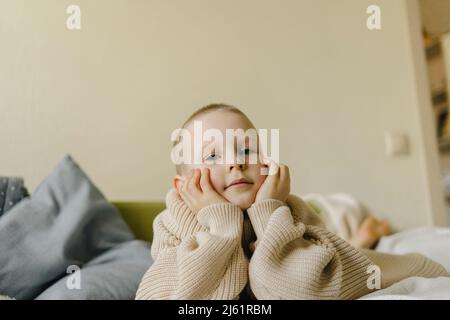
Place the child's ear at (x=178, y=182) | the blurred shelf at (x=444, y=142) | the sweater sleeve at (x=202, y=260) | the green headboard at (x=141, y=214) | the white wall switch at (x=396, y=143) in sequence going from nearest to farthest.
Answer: the sweater sleeve at (x=202, y=260), the child's ear at (x=178, y=182), the green headboard at (x=141, y=214), the white wall switch at (x=396, y=143), the blurred shelf at (x=444, y=142)

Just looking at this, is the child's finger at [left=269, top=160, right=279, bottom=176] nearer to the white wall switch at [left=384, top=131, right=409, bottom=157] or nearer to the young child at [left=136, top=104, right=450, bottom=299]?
the young child at [left=136, top=104, right=450, bottom=299]

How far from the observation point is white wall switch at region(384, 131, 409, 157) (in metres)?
0.87

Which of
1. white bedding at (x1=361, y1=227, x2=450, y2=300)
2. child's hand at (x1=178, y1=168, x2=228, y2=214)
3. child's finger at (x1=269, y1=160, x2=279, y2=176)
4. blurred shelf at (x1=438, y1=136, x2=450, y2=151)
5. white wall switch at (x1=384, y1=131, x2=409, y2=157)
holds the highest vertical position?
blurred shelf at (x1=438, y1=136, x2=450, y2=151)

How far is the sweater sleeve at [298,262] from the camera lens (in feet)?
1.55

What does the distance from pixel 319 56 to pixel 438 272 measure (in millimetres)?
372

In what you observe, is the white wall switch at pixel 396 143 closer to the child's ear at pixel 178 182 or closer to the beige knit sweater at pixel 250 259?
the beige knit sweater at pixel 250 259

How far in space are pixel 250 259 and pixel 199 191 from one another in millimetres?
102

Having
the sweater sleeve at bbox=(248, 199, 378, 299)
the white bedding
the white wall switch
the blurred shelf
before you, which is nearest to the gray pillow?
the sweater sleeve at bbox=(248, 199, 378, 299)

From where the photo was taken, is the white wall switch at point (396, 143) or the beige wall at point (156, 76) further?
the white wall switch at point (396, 143)

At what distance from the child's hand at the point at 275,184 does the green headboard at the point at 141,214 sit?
191mm

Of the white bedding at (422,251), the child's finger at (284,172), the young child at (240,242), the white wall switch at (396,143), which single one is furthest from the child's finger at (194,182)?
the white wall switch at (396,143)

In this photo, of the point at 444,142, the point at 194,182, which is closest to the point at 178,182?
the point at 194,182

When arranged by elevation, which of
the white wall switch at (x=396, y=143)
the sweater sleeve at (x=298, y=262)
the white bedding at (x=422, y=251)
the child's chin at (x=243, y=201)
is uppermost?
the white wall switch at (x=396, y=143)

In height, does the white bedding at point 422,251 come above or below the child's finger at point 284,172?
below
